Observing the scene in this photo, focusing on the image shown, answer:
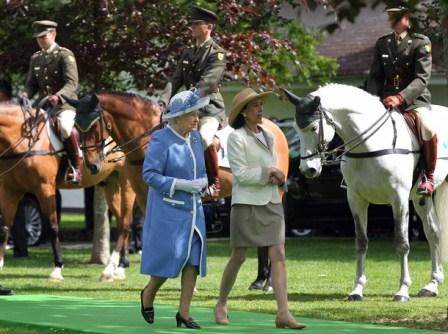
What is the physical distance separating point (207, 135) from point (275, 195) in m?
3.64

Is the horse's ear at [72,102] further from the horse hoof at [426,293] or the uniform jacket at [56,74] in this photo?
the horse hoof at [426,293]

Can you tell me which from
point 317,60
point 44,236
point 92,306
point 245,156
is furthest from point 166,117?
point 317,60

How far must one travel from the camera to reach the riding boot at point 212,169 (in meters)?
15.2

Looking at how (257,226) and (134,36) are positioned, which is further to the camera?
(134,36)

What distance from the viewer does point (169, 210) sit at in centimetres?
1094

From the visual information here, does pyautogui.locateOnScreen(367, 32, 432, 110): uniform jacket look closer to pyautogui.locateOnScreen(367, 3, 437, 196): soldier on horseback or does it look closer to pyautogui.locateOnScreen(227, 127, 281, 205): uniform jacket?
pyautogui.locateOnScreen(367, 3, 437, 196): soldier on horseback

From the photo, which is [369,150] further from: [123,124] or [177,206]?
[177,206]

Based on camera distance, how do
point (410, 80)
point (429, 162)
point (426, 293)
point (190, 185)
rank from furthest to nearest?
point (410, 80)
point (426, 293)
point (429, 162)
point (190, 185)

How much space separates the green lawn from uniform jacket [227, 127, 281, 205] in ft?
5.92

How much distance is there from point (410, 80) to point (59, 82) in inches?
199

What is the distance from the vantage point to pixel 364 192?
1427cm

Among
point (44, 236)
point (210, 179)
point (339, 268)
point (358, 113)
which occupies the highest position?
point (358, 113)

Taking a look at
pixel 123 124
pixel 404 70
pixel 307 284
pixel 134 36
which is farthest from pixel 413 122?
pixel 134 36

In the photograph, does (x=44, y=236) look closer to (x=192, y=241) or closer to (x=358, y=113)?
(x=358, y=113)
